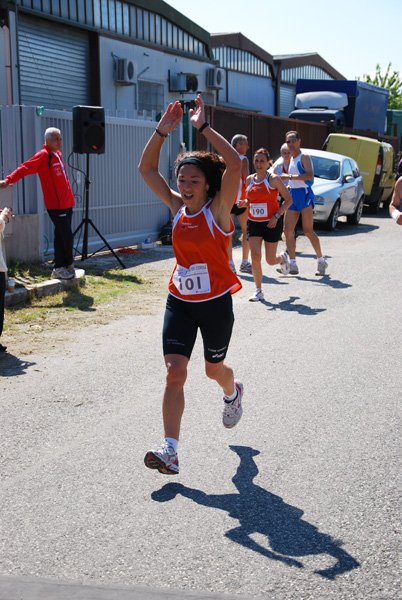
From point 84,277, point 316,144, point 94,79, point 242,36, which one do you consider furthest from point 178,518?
point 242,36

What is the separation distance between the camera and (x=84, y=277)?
11375 mm

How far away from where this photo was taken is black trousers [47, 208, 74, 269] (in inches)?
422

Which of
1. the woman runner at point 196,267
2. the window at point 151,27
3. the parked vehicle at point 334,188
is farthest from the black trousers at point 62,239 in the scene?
the window at point 151,27

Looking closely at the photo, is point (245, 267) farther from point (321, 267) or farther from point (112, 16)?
point (112, 16)

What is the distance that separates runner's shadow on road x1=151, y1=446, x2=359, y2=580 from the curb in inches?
224

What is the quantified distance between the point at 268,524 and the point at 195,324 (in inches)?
50.8

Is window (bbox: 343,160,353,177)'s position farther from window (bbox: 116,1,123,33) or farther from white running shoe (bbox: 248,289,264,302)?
white running shoe (bbox: 248,289,264,302)

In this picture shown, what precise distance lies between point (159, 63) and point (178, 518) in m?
23.4

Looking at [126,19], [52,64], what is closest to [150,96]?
[126,19]

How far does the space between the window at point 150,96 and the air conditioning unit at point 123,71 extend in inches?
68.3

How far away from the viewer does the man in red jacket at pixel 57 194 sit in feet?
34.9

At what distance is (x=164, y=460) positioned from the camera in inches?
169

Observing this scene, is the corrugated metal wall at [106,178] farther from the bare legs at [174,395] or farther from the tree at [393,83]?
the tree at [393,83]

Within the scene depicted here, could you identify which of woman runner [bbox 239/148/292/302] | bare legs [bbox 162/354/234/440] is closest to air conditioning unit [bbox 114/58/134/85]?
woman runner [bbox 239/148/292/302]
